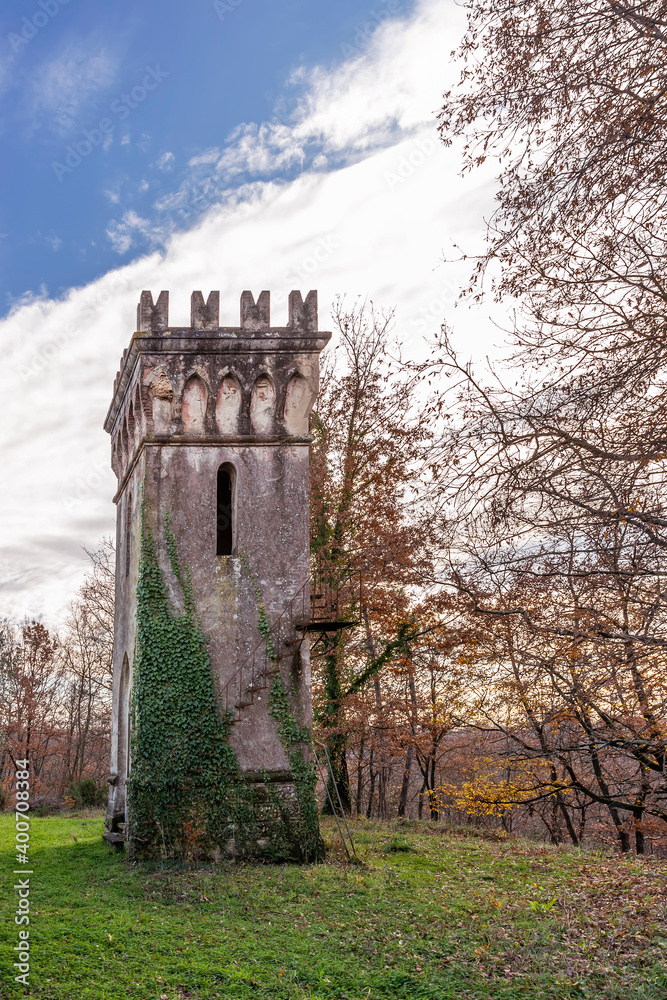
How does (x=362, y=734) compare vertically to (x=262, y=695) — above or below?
below

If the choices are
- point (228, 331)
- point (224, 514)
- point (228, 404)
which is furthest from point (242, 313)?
point (224, 514)

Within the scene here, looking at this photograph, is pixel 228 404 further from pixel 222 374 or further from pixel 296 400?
pixel 296 400

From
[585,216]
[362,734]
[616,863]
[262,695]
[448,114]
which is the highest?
[448,114]

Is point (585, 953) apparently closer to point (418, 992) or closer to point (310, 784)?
point (418, 992)

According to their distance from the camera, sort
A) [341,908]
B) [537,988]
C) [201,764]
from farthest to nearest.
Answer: [201,764] → [341,908] → [537,988]

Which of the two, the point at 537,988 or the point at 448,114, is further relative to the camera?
the point at 448,114

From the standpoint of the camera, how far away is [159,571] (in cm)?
1257

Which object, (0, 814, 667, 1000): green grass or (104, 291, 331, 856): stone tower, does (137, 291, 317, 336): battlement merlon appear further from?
(0, 814, 667, 1000): green grass

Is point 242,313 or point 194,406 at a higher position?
point 242,313

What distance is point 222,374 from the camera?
13.1 m

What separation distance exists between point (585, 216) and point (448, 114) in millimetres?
1911

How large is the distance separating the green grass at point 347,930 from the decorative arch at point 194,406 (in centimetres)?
698

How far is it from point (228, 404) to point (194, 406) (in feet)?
1.92

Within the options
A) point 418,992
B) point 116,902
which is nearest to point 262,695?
point 116,902
